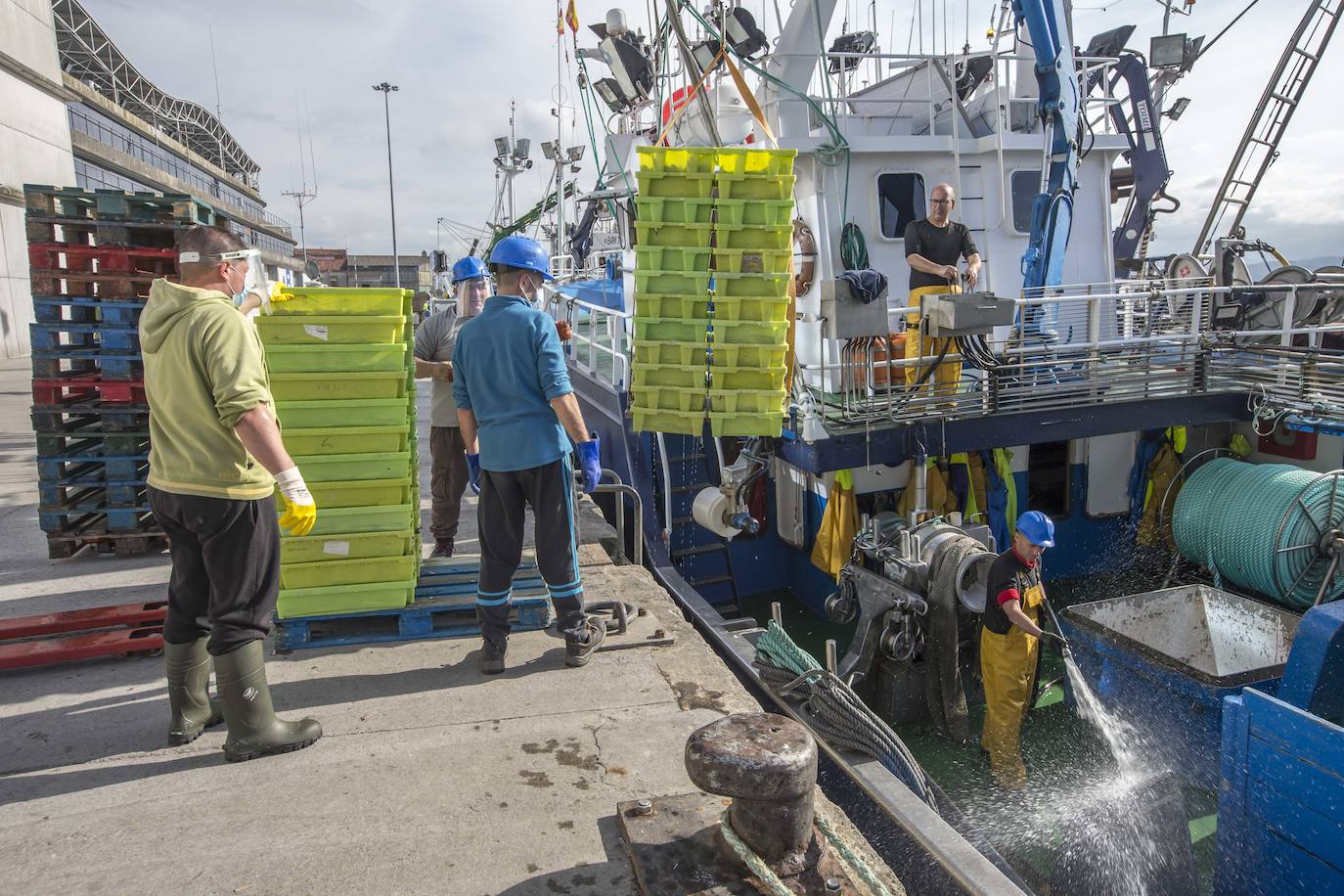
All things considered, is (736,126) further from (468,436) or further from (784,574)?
(468,436)

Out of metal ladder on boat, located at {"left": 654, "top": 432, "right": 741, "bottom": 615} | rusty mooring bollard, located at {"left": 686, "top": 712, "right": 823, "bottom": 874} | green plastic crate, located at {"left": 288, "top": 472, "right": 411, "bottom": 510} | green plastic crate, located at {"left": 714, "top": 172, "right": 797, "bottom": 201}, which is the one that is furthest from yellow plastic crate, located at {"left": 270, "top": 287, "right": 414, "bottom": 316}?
metal ladder on boat, located at {"left": 654, "top": 432, "right": 741, "bottom": 615}

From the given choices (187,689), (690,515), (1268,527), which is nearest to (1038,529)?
(1268,527)

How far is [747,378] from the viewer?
17.1 feet

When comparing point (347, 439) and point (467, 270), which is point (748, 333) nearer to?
point (467, 270)

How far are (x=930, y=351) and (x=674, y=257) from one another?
2541 mm

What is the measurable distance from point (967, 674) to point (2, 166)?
2600 centimetres

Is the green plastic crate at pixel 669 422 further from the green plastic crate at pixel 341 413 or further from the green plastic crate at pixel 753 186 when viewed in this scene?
the green plastic crate at pixel 341 413

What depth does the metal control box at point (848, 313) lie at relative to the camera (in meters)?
5.79

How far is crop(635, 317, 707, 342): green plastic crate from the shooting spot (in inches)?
204

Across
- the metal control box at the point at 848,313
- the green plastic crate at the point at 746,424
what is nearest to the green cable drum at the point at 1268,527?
Answer: the metal control box at the point at 848,313

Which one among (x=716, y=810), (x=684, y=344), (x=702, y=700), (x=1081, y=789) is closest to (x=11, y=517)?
(x=684, y=344)

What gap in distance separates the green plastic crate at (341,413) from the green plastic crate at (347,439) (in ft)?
0.10

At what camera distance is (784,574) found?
855cm

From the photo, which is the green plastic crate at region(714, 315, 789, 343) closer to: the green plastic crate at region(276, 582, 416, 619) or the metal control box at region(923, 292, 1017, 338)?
the metal control box at region(923, 292, 1017, 338)
